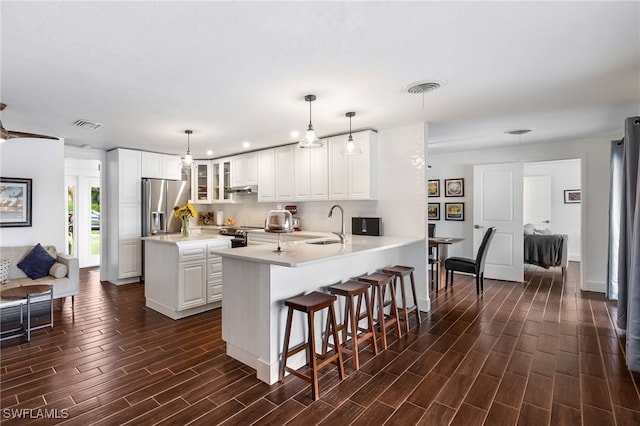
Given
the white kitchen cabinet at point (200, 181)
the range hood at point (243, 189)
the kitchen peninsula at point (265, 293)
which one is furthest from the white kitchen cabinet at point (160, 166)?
the kitchen peninsula at point (265, 293)

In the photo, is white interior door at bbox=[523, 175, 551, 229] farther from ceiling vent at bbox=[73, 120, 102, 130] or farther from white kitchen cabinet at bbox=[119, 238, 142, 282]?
ceiling vent at bbox=[73, 120, 102, 130]

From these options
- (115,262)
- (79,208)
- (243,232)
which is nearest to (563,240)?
(243,232)

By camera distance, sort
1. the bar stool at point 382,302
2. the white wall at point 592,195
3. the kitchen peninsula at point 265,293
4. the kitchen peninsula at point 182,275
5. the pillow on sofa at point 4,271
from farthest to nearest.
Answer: the white wall at point 592,195
the pillow on sofa at point 4,271
the kitchen peninsula at point 182,275
the bar stool at point 382,302
the kitchen peninsula at point 265,293

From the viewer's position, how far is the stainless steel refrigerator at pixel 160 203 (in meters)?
5.93

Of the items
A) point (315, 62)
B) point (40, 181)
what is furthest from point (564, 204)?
point (40, 181)

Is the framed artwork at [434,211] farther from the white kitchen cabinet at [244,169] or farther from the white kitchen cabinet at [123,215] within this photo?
the white kitchen cabinet at [123,215]

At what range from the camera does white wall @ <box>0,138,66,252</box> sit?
4.40 metres

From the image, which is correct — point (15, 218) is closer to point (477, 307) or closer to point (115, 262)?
point (115, 262)

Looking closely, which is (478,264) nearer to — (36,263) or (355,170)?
(355,170)

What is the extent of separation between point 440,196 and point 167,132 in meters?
5.14

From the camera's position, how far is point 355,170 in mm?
4555

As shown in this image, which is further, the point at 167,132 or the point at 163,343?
the point at 167,132

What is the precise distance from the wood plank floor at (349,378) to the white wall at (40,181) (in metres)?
1.42

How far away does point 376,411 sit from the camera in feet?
7.00
